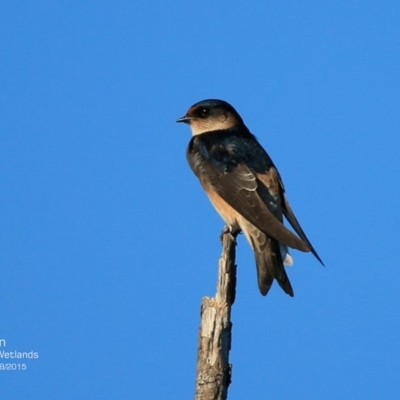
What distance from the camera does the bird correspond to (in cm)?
629

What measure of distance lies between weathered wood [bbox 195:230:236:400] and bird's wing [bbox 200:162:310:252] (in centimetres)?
91

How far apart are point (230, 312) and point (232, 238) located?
3.32 ft

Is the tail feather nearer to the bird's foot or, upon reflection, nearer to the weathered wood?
the bird's foot

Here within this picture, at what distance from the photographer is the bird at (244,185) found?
6285 millimetres

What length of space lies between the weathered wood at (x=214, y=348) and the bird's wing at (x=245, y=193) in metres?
0.91

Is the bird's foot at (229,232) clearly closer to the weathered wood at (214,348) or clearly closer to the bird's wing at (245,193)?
the bird's wing at (245,193)

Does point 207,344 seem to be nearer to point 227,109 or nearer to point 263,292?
point 263,292

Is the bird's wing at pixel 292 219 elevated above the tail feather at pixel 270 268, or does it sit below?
above

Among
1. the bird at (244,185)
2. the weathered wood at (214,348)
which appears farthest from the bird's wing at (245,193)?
the weathered wood at (214,348)

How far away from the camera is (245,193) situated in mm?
6836

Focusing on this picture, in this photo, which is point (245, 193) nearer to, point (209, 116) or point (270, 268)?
point (270, 268)

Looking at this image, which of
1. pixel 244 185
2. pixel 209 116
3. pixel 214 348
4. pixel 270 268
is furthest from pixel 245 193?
pixel 214 348

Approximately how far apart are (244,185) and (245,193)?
4.0 inches

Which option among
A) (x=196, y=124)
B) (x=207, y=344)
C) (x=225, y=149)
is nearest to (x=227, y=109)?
(x=196, y=124)
